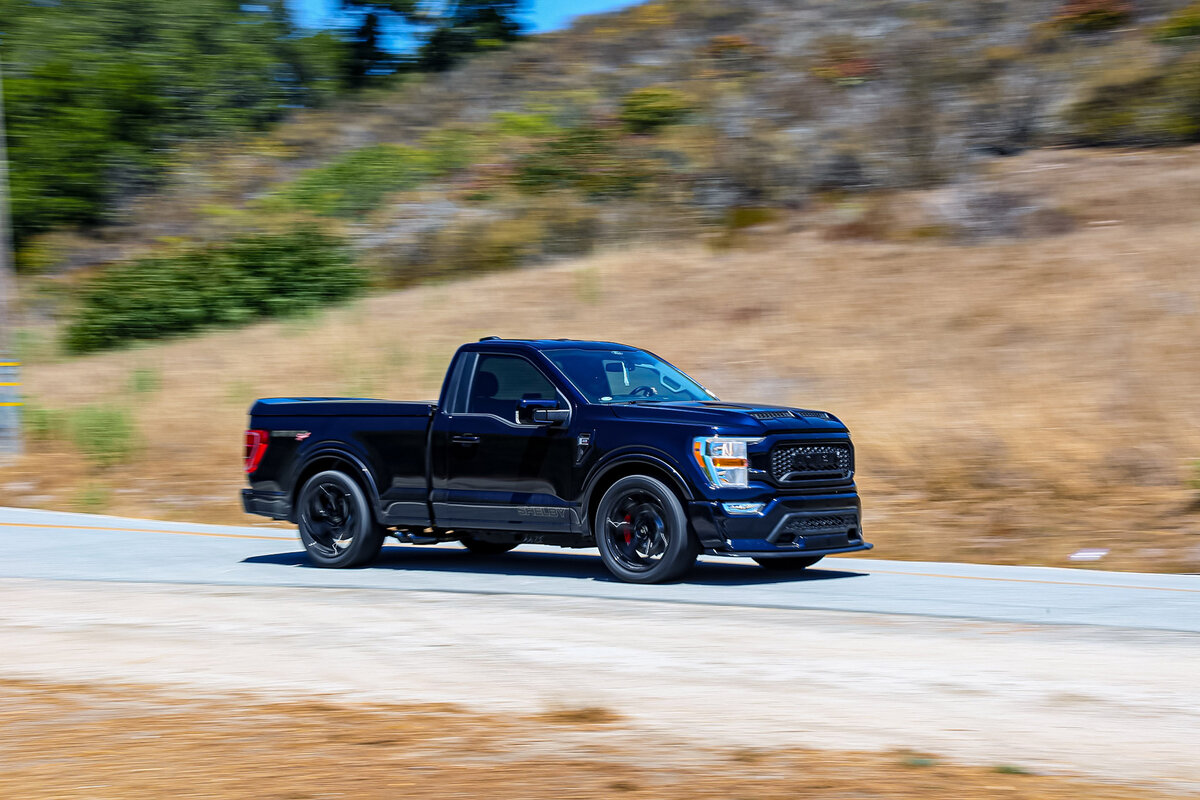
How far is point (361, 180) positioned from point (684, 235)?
14.4 metres

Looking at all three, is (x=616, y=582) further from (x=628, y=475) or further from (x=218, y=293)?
(x=218, y=293)

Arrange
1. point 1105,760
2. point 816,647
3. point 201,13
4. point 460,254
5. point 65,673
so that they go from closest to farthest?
1. point 1105,760
2. point 65,673
3. point 816,647
4. point 460,254
5. point 201,13

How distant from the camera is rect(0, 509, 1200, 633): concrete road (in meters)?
10.1

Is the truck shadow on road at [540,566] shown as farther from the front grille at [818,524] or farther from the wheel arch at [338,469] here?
the wheel arch at [338,469]

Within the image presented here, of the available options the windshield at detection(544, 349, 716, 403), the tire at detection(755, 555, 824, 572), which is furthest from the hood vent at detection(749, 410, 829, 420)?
the tire at detection(755, 555, 824, 572)

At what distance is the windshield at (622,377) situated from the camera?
1175 cm

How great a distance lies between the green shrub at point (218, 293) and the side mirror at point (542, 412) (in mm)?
22590

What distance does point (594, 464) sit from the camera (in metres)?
11.3

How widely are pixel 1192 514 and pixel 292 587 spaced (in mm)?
8446

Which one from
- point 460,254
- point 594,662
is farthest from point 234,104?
point 594,662

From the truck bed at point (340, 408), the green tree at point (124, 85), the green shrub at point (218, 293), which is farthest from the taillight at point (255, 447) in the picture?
the green tree at point (124, 85)

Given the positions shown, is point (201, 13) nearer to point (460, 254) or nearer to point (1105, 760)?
point (460, 254)

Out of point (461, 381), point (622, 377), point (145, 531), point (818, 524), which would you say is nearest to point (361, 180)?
point (145, 531)

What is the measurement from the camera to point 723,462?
35.4ft
